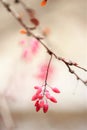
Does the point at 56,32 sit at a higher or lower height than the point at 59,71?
higher

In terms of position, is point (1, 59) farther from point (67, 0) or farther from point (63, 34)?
point (67, 0)

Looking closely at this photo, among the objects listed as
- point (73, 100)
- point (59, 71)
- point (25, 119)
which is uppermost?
point (59, 71)

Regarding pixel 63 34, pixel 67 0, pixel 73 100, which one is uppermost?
pixel 67 0

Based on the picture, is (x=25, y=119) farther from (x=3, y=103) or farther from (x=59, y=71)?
(x=59, y=71)

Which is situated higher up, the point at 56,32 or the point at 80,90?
the point at 56,32

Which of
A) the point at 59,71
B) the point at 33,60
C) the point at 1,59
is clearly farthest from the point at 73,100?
the point at 1,59

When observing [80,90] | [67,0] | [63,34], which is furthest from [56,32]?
[80,90]
